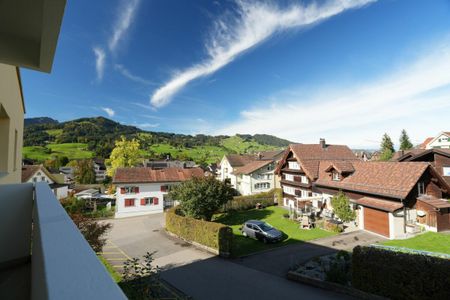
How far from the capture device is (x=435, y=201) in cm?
1977

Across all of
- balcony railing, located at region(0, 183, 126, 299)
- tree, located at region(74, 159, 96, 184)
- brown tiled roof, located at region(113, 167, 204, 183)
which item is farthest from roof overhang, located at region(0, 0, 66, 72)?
tree, located at region(74, 159, 96, 184)

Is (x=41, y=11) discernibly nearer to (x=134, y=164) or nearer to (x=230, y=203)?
(x=230, y=203)

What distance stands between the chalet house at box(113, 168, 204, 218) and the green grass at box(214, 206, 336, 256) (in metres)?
8.32

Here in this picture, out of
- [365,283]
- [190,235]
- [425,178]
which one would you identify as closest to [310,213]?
[425,178]

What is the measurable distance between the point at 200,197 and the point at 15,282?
2088cm

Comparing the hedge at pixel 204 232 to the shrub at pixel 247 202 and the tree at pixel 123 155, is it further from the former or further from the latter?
the tree at pixel 123 155

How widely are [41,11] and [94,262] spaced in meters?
2.92

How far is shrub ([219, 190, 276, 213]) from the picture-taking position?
108 ft

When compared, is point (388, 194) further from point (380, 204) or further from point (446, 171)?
point (446, 171)

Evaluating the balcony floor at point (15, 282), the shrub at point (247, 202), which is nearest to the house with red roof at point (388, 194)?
the shrub at point (247, 202)

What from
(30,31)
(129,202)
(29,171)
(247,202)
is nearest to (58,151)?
(29,171)

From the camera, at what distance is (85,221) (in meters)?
13.5

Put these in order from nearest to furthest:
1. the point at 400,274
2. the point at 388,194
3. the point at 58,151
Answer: the point at 400,274, the point at 388,194, the point at 58,151

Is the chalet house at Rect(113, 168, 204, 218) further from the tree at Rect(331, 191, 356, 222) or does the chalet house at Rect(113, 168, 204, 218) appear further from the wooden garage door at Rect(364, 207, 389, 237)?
the wooden garage door at Rect(364, 207, 389, 237)
